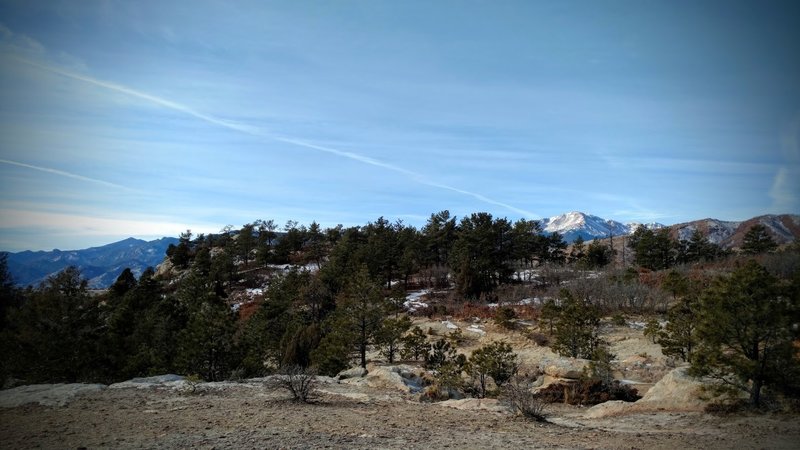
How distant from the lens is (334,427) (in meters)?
9.44

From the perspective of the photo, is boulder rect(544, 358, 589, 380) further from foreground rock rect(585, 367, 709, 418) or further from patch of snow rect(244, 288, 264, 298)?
patch of snow rect(244, 288, 264, 298)

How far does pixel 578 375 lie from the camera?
16.7m

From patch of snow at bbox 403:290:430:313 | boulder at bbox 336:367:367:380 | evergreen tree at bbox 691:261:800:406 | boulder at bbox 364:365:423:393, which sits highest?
evergreen tree at bbox 691:261:800:406

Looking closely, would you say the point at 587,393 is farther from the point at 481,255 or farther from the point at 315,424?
the point at 481,255

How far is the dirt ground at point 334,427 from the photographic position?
8.26 metres

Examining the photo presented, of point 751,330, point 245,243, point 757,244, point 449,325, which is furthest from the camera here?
point 245,243

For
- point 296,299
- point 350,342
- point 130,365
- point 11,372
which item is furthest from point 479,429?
point 296,299

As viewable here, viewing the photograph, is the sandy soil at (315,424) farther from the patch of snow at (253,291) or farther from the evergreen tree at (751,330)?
the patch of snow at (253,291)

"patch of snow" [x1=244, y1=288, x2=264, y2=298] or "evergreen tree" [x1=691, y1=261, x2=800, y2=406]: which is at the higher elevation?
"evergreen tree" [x1=691, y1=261, x2=800, y2=406]

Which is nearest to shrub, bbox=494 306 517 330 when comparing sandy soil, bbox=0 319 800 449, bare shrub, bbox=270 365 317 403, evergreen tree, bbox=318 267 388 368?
evergreen tree, bbox=318 267 388 368

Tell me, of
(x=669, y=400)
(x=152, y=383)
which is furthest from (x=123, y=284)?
(x=669, y=400)

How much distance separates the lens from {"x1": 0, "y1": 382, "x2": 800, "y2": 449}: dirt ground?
27.1ft

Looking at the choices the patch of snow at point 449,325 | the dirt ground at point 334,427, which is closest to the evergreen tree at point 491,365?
the dirt ground at point 334,427

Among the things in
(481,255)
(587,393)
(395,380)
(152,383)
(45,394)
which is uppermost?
(481,255)
